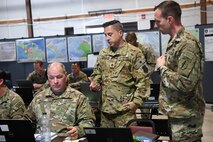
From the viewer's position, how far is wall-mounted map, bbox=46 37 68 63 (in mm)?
7000

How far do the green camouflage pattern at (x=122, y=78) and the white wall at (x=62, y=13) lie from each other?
5535 mm

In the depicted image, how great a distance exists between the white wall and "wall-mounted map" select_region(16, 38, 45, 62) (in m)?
2.08

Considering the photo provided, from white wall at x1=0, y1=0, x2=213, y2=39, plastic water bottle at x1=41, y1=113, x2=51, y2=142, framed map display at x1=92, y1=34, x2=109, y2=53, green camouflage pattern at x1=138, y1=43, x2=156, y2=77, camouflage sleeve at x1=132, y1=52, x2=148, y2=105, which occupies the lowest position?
plastic water bottle at x1=41, y1=113, x2=51, y2=142

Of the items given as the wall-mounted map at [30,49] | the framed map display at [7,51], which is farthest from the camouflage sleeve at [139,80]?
the framed map display at [7,51]

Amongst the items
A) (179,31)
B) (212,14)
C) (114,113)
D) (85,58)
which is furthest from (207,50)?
(179,31)

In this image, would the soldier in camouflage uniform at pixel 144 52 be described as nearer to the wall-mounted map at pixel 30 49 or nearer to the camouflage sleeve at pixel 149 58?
the camouflage sleeve at pixel 149 58

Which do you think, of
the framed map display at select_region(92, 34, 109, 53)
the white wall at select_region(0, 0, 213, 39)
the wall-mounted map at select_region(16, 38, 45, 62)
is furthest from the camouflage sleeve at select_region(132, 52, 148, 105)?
the white wall at select_region(0, 0, 213, 39)

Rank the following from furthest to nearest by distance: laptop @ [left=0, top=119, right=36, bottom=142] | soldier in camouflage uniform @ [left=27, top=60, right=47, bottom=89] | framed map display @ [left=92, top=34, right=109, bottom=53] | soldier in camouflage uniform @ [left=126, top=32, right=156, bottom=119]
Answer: framed map display @ [left=92, top=34, right=109, bottom=53] → soldier in camouflage uniform @ [left=27, top=60, right=47, bottom=89] → soldier in camouflage uniform @ [left=126, top=32, right=156, bottom=119] → laptop @ [left=0, top=119, right=36, bottom=142]

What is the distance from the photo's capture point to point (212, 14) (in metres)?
7.71

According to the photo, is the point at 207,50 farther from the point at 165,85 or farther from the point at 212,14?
the point at 165,85

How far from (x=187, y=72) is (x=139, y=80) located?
2.82ft

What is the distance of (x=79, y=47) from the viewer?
22.6 feet

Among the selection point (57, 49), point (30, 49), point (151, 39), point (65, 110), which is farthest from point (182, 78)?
Answer: point (30, 49)

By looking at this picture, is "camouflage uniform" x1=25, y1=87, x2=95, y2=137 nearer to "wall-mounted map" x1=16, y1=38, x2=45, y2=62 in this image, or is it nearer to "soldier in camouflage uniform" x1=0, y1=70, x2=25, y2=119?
"soldier in camouflage uniform" x1=0, y1=70, x2=25, y2=119
